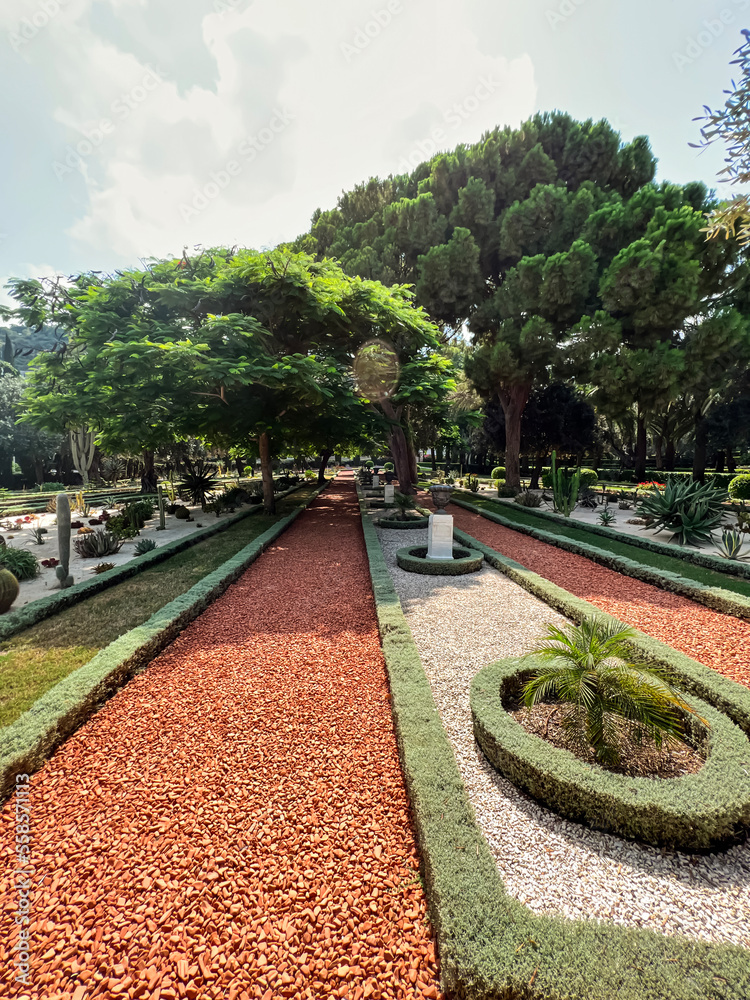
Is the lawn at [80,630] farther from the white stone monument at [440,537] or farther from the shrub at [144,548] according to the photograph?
the white stone monument at [440,537]

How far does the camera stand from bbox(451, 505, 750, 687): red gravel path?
5035 mm

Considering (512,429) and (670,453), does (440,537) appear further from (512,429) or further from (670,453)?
(670,453)

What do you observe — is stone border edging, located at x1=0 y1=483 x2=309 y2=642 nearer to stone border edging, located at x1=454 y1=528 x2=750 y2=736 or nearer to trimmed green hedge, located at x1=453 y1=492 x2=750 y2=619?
stone border edging, located at x1=454 y1=528 x2=750 y2=736

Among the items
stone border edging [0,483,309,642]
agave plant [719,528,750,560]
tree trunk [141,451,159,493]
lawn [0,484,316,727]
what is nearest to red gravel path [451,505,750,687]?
agave plant [719,528,750,560]

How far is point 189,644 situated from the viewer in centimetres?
545

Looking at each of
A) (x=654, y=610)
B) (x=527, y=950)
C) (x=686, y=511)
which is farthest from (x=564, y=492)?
(x=527, y=950)

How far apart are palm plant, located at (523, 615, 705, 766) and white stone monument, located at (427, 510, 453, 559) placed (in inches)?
215

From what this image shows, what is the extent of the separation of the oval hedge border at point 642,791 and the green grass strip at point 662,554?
5.67m

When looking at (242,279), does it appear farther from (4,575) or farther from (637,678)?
(637,678)

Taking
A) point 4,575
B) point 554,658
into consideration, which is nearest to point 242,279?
point 4,575

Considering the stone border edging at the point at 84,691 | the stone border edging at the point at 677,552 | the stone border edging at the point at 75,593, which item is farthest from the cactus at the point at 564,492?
the stone border edging at the point at 84,691

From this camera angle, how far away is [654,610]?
650 centimetres

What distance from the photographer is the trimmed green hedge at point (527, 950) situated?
179 centimetres

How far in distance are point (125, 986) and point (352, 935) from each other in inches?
42.4
